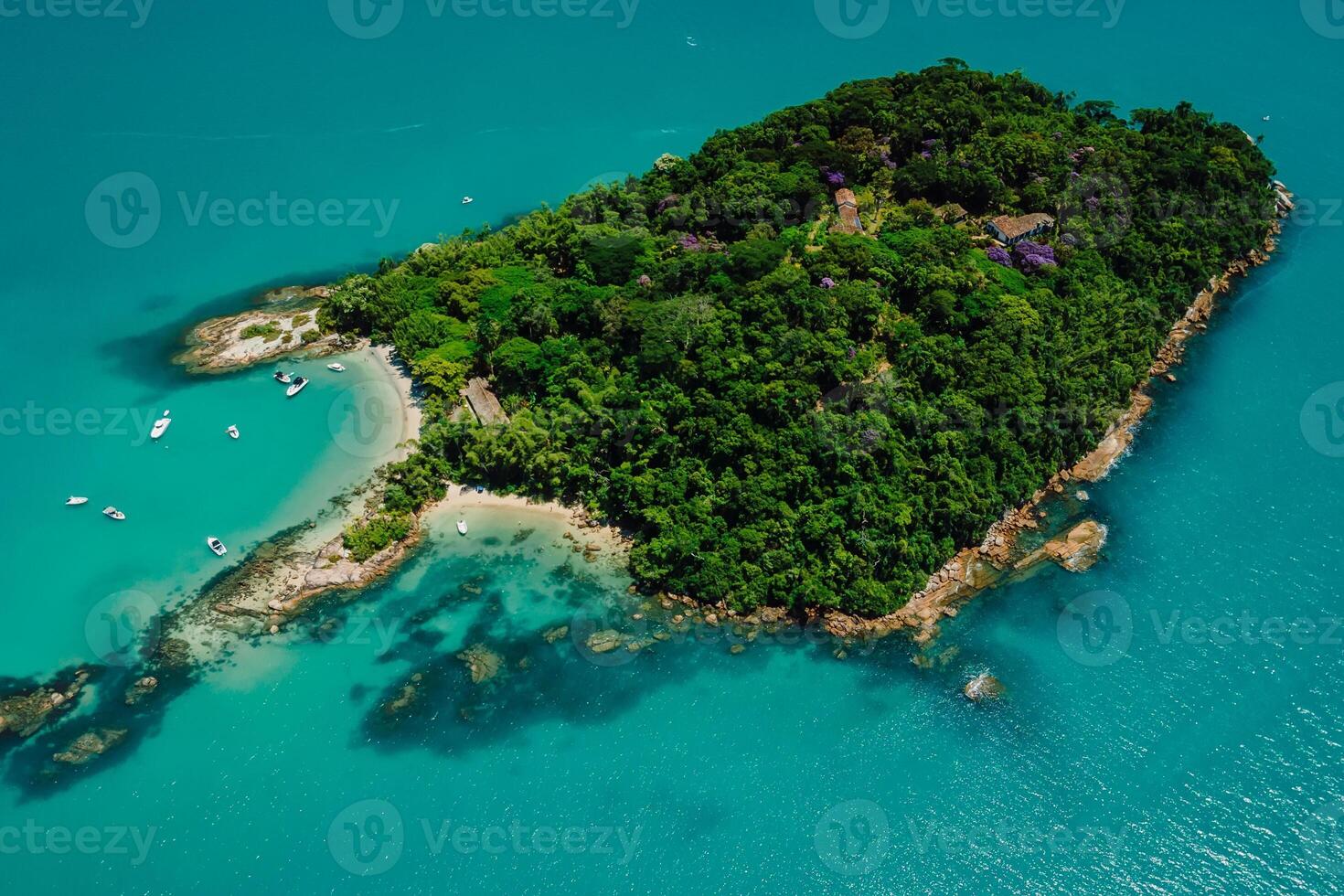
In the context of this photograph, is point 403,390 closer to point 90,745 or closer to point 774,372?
point 774,372

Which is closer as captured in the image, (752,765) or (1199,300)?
(752,765)

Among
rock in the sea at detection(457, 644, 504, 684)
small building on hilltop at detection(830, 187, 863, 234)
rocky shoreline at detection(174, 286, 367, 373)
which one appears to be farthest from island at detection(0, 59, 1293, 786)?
small building on hilltop at detection(830, 187, 863, 234)

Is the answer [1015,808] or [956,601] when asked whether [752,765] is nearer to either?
[1015,808]

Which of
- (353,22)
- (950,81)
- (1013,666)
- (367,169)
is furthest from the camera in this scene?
(353,22)

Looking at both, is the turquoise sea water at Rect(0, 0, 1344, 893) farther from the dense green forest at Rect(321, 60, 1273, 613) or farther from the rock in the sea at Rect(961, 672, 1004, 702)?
the dense green forest at Rect(321, 60, 1273, 613)

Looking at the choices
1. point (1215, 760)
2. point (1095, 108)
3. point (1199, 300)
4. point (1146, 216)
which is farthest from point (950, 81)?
point (1215, 760)

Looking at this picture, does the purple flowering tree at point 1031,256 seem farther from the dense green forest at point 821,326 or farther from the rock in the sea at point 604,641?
Result: the rock in the sea at point 604,641

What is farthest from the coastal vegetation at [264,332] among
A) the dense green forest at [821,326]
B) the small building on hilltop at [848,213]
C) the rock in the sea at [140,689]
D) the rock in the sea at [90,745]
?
the small building on hilltop at [848,213]
